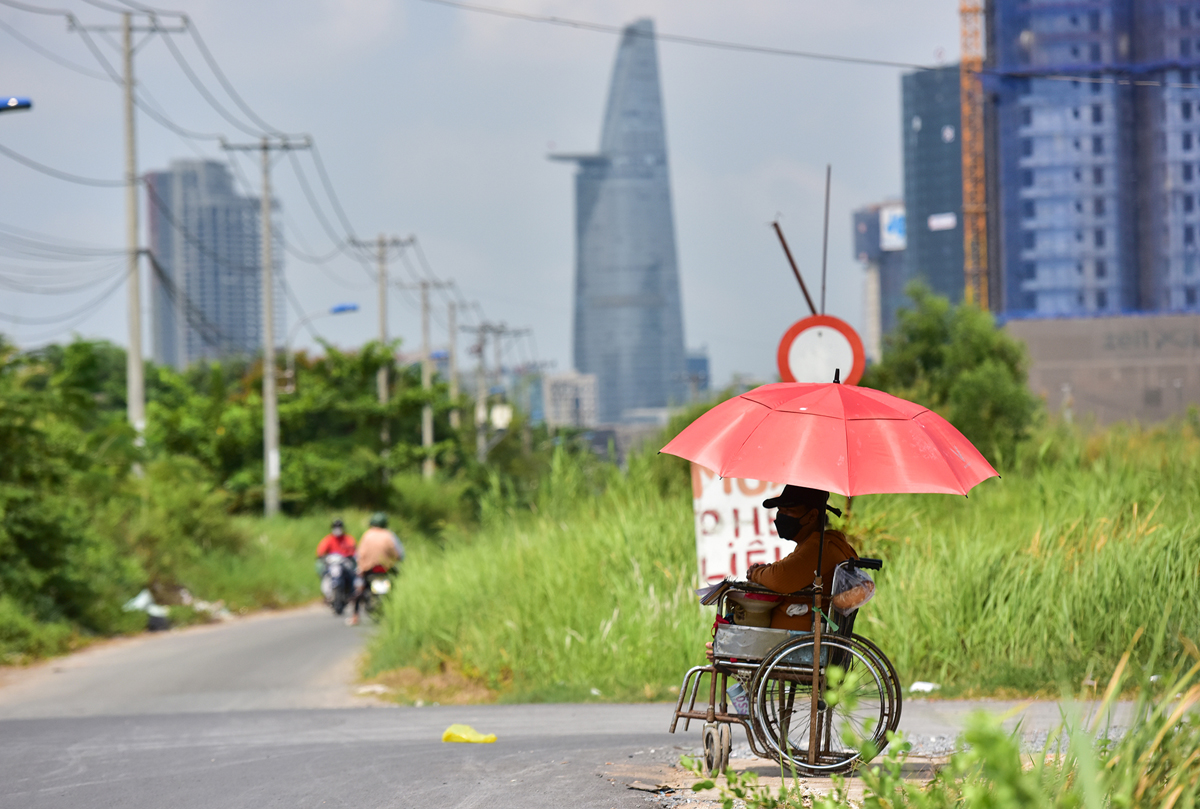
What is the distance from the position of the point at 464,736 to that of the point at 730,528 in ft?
12.0

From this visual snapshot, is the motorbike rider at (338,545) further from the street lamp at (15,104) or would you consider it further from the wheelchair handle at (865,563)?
the wheelchair handle at (865,563)

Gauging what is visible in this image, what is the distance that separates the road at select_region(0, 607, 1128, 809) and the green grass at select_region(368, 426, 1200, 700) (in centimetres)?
73

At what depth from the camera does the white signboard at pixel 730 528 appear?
1120cm

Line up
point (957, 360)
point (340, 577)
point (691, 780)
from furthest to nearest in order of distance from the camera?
point (957, 360)
point (340, 577)
point (691, 780)

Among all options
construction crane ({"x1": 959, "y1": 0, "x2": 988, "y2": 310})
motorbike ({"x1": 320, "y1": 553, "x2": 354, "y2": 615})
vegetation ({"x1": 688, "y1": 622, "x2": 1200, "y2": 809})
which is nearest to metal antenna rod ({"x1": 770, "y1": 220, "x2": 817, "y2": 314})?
vegetation ({"x1": 688, "y1": 622, "x2": 1200, "y2": 809})

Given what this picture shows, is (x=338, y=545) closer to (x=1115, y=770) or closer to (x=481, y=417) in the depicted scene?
(x=1115, y=770)

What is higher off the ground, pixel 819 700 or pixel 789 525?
pixel 789 525

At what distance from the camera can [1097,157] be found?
311ft

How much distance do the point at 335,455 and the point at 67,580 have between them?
2830 cm

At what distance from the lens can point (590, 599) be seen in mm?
12195

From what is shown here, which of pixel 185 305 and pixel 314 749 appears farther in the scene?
pixel 185 305

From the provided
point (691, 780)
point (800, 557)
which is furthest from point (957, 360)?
point (691, 780)

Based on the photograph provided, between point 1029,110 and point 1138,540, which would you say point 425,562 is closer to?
point 1138,540

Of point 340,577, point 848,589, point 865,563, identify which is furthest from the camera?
point 340,577
